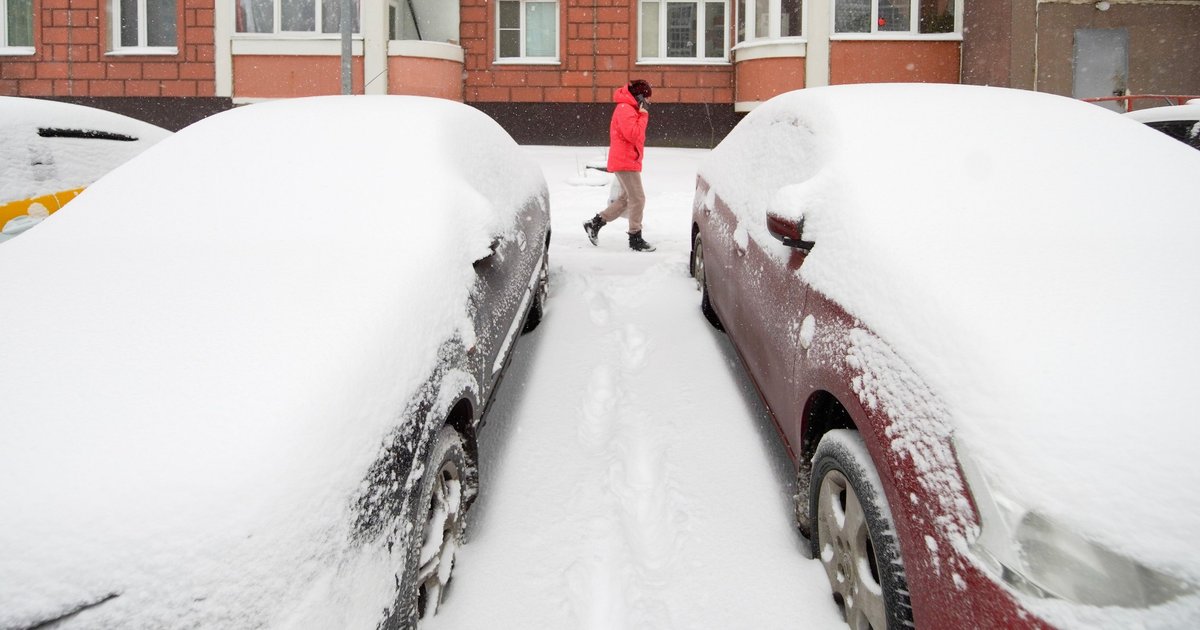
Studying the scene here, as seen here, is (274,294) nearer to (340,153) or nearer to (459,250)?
(459,250)

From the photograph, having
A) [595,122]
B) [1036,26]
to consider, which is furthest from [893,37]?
[595,122]

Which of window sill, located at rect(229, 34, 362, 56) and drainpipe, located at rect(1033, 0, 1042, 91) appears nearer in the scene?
drainpipe, located at rect(1033, 0, 1042, 91)

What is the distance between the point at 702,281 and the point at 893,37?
11.2 metres

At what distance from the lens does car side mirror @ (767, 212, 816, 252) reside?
2842mm

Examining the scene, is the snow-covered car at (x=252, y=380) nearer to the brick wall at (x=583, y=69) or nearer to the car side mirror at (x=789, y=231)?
the car side mirror at (x=789, y=231)

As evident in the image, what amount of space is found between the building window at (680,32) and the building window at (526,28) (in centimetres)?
191

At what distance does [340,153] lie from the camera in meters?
3.41

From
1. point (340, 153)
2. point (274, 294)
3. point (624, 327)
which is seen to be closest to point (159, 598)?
point (274, 294)

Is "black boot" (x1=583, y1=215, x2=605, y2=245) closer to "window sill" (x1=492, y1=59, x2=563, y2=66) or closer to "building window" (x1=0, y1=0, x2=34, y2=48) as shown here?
"window sill" (x1=492, y1=59, x2=563, y2=66)

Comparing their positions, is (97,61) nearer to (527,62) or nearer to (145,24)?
(145,24)

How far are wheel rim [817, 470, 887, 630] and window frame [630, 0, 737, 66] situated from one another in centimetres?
1525

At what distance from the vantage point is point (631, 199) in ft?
25.4

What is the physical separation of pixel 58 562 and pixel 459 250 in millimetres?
1658

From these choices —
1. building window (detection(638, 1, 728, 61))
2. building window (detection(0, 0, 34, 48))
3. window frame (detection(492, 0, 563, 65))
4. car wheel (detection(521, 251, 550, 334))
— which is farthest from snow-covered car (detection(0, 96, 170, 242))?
building window (detection(0, 0, 34, 48))
